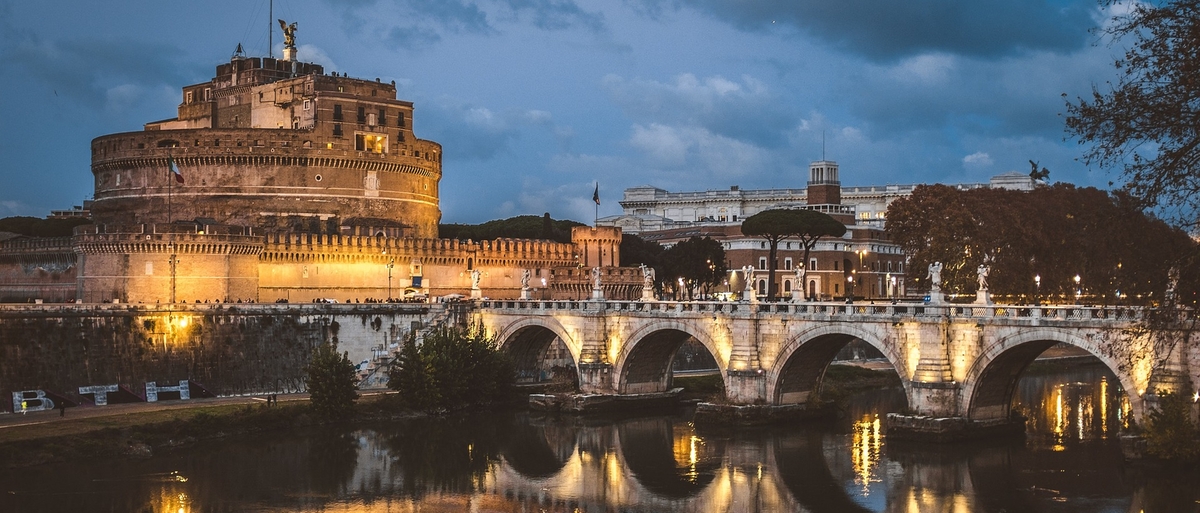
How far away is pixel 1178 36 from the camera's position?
48.1 ft

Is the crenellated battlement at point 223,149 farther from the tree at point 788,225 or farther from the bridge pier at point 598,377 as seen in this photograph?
the tree at point 788,225

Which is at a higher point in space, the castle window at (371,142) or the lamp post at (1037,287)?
the castle window at (371,142)

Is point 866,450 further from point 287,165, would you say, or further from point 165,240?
point 287,165

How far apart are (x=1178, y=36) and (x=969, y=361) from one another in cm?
2963

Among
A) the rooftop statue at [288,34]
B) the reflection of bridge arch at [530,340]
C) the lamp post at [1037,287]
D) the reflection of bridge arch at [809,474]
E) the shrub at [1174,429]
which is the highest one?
the rooftop statue at [288,34]

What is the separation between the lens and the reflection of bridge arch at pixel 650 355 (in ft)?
180

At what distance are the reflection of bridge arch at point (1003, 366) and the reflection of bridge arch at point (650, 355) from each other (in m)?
12.6

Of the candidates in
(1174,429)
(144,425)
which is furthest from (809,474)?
(144,425)

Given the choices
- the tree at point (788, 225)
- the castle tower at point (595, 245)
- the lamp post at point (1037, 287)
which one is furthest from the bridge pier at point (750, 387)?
the tree at point (788, 225)

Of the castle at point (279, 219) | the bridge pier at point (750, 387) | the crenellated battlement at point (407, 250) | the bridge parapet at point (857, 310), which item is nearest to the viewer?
the bridge parapet at point (857, 310)

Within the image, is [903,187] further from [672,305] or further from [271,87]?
[672,305]

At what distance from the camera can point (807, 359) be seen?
50625 millimetres

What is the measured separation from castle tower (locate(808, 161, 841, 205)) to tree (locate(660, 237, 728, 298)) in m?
36.4

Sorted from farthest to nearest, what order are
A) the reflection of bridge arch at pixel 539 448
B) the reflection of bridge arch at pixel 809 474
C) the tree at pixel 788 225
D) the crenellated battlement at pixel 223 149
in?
the tree at pixel 788 225, the crenellated battlement at pixel 223 149, the reflection of bridge arch at pixel 539 448, the reflection of bridge arch at pixel 809 474
